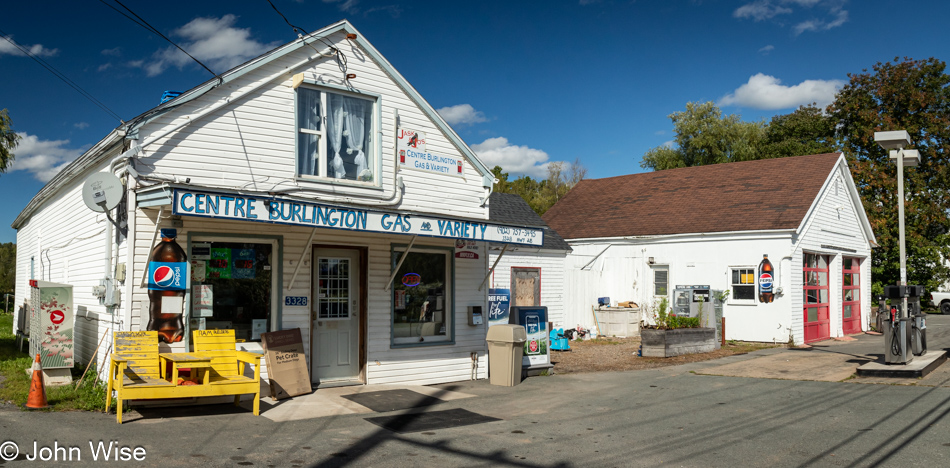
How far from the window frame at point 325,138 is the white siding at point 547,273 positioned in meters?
8.44

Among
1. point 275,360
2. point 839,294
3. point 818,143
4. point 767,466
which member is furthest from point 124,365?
point 818,143

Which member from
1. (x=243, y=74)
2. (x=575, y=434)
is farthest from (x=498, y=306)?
(x=243, y=74)

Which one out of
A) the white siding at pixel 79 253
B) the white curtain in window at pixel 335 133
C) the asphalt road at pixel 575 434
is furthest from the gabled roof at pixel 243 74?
the asphalt road at pixel 575 434

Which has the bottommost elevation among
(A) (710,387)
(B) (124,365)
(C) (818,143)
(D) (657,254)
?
(A) (710,387)

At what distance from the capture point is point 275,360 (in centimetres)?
980

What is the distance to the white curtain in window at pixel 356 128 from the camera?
11.1 meters

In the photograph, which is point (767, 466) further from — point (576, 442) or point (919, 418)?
point (919, 418)

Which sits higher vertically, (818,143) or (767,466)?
(818,143)

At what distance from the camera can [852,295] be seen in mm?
23172

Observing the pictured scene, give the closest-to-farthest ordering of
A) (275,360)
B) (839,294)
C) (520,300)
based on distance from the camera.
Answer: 1. (275,360)
2. (520,300)
3. (839,294)

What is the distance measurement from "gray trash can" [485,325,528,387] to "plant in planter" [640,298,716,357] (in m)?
5.17

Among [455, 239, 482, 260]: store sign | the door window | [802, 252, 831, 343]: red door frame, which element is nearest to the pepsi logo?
[455, 239, 482, 260]: store sign

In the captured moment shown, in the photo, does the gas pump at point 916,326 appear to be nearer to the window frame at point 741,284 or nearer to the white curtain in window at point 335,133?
the window frame at point 741,284

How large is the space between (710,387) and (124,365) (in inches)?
356
